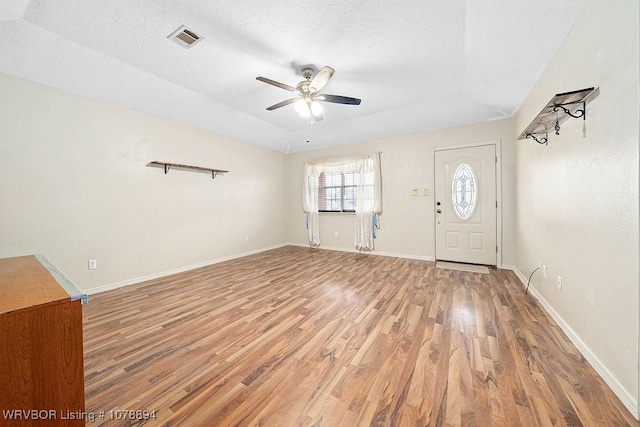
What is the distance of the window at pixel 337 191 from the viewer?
5484 mm

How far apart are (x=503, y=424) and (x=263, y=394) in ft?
4.13

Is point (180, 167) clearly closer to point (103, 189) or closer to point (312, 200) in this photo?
point (103, 189)

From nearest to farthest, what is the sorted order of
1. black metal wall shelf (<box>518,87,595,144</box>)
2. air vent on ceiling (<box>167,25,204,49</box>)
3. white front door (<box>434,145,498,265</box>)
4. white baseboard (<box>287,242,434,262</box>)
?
black metal wall shelf (<box>518,87,595,144</box>) → air vent on ceiling (<box>167,25,204,49</box>) → white front door (<box>434,145,498,265</box>) → white baseboard (<box>287,242,434,262</box>)

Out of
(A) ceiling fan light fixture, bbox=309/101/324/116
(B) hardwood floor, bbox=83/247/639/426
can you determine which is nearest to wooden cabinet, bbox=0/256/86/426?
(B) hardwood floor, bbox=83/247/639/426

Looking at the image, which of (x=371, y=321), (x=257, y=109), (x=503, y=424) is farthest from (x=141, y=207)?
(x=503, y=424)

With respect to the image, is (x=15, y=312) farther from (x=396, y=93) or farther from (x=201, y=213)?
(x=396, y=93)

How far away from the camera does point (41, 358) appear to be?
925mm

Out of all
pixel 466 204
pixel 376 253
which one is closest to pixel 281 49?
pixel 466 204

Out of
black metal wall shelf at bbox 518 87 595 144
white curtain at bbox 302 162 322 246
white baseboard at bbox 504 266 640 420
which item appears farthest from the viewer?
white curtain at bbox 302 162 322 246

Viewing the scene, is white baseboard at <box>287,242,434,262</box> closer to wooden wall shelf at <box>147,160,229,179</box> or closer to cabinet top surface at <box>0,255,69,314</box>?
wooden wall shelf at <box>147,160,229,179</box>

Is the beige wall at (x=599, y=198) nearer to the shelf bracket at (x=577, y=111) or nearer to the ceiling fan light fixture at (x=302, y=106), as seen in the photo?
the shelf bracket at (x=577, y=111)

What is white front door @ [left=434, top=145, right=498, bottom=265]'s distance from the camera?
400 centimetres

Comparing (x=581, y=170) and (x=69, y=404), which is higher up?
(x=581, y=170)

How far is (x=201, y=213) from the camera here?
432 cm
